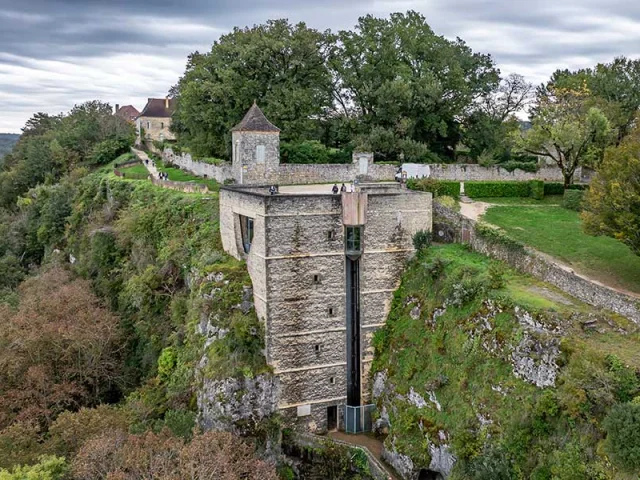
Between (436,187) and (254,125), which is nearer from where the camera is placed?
(436,187)

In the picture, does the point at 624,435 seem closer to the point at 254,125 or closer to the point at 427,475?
the point at 427,475

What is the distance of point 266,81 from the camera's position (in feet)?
135

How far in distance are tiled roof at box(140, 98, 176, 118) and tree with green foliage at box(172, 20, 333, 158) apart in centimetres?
3584

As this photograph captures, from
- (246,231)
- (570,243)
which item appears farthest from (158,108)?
(570,243)

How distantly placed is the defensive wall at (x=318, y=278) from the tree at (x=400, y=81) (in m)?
17.2

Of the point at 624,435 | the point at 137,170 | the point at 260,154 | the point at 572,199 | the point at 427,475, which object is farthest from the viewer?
the point at 137,170

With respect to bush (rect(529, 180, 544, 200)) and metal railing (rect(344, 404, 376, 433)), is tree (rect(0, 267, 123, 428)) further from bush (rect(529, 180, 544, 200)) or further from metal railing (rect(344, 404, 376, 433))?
bush (rect(529, 180, 544, 200))

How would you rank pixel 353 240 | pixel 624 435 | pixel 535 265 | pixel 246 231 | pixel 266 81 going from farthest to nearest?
pixel 266 81 < pixel 246 231 < pixel 353 240 < pixel 535 265 < pixel 624 435

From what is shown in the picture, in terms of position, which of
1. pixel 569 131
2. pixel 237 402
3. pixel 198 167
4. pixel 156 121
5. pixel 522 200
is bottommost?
pixel 237 402

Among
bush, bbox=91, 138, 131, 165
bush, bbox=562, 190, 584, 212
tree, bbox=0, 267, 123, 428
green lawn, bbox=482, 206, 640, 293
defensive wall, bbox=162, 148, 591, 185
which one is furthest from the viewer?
bush, bbox=91, 138, 131, 165

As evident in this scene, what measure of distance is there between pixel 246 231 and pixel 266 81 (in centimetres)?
1970

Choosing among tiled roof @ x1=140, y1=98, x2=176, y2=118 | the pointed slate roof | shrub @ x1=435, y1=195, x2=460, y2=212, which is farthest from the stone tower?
tiled roof @ x1=140, y1=98, x2=176, y2=118

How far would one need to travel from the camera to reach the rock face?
21.2 m

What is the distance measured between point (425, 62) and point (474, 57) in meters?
6.98
